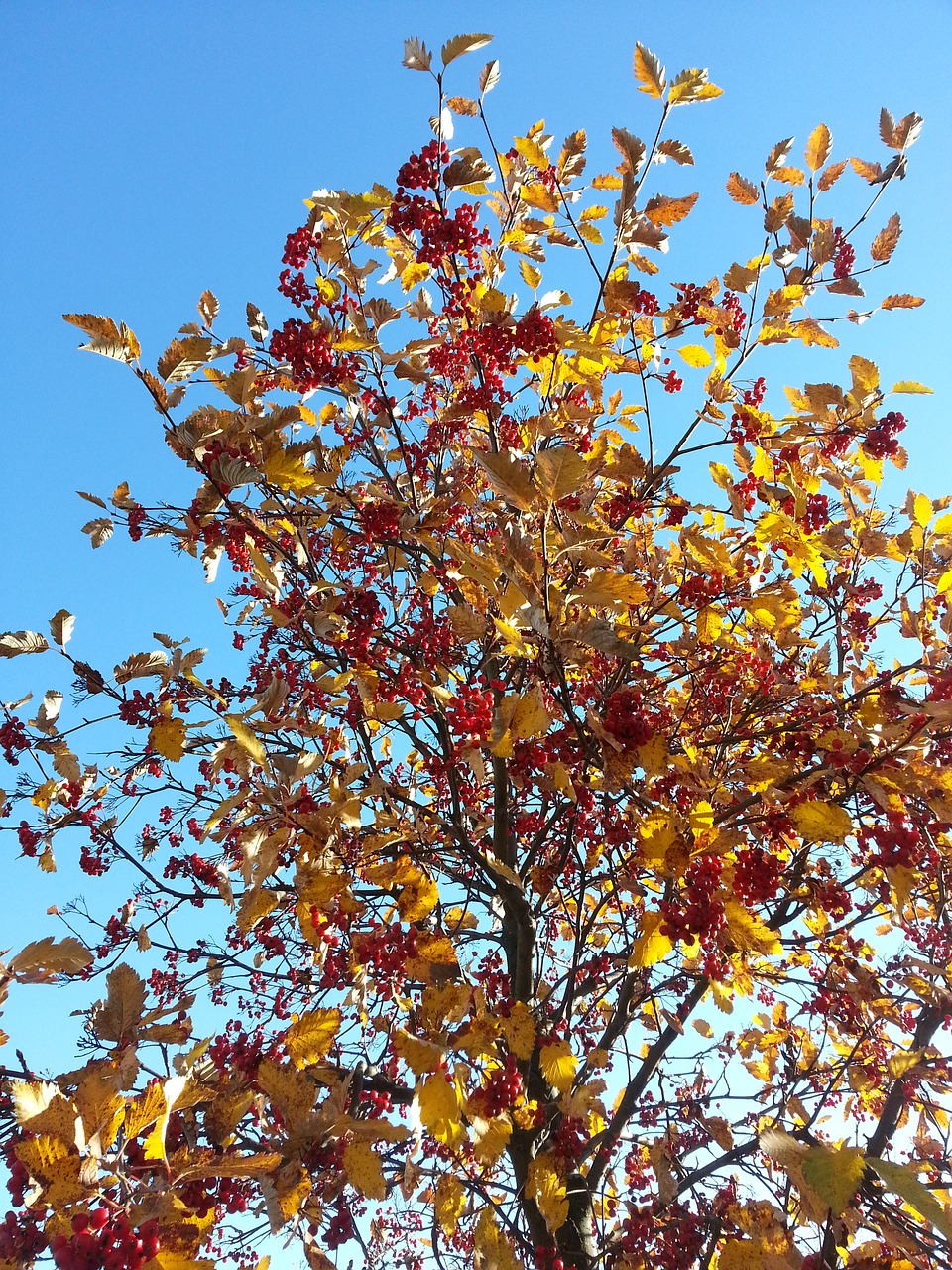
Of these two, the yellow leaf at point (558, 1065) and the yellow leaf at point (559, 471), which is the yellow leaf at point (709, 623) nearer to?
the yellow leaf at point (559, 471)

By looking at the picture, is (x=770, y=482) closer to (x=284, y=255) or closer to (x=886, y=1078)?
(x=284, y=255)

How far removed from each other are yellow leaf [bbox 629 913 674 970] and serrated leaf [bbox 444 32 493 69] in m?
3.32

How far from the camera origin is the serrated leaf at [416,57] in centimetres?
281

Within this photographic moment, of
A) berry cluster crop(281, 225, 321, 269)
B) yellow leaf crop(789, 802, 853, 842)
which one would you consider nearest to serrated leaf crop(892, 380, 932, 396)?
yellow leaf crop(789, 802, 853, 842)

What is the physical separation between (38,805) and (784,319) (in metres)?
4.09

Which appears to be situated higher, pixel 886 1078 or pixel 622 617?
pixel 622 617

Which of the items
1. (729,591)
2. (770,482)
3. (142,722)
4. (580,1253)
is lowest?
(580,1253)

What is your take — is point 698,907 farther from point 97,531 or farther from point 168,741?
point 97,531

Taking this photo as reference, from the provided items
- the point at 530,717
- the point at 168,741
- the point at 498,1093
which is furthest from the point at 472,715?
the point at 498,1093

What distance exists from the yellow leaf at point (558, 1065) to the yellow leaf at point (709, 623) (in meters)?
1.77

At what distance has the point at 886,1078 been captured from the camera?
4.16m

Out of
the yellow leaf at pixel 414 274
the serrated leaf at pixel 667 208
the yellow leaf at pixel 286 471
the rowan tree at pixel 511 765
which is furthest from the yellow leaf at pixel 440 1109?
the yellow leaf at pixel 414 274


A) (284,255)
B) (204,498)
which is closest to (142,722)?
(204,498)

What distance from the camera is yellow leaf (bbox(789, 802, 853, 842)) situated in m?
2.25
